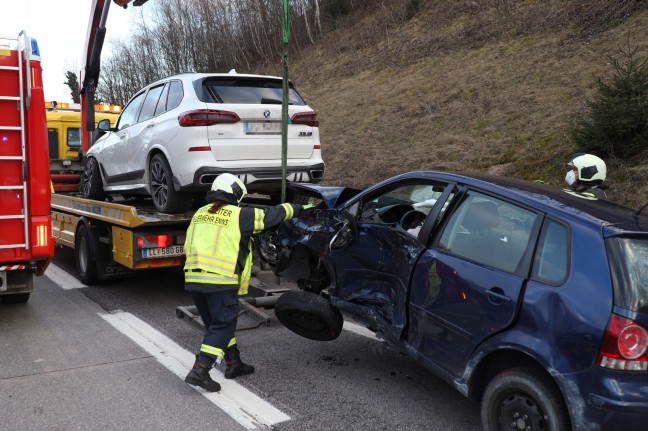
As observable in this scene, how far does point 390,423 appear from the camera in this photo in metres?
3.70

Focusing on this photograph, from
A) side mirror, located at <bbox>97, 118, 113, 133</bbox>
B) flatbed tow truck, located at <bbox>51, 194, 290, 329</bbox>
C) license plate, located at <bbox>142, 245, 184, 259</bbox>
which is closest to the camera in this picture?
flatbed tow truck, located at <bbox>51, 194, 290, 329</bbox>

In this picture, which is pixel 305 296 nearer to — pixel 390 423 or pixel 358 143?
pixel 390 423

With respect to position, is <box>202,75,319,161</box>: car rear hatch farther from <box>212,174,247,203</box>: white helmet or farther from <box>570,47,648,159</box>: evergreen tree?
<box>570,47,648,159</box>: evergreen tree

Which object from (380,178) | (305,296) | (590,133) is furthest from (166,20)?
(305,296)

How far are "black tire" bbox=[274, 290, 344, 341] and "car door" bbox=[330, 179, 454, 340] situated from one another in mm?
131

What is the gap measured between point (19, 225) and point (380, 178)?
8269 mm

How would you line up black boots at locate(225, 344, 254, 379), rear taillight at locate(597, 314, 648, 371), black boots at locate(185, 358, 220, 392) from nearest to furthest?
rear taillight at locate(597, 314, 648, 371) < black boots at locate(185, 358, 220, 392) < black boots at locate(225, 344, 254, 379)

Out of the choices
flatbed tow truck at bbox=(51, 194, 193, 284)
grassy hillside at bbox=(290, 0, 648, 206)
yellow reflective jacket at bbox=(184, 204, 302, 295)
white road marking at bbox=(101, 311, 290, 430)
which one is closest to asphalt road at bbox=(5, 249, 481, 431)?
white road marking at bbox=(101, 311, 290, 430)

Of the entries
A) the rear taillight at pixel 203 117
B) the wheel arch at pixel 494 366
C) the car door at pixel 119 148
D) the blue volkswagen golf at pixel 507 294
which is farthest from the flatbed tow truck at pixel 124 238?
the wheel arch at pixel 494 366

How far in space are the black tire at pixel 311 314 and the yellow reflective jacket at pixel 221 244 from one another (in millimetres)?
412

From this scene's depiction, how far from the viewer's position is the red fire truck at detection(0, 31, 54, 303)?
554 centimetres

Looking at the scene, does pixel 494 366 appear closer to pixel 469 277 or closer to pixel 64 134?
pixel 469 277

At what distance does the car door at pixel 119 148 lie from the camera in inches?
298

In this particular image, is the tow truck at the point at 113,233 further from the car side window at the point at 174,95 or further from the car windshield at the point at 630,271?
the car windshield at the point at 630,271
